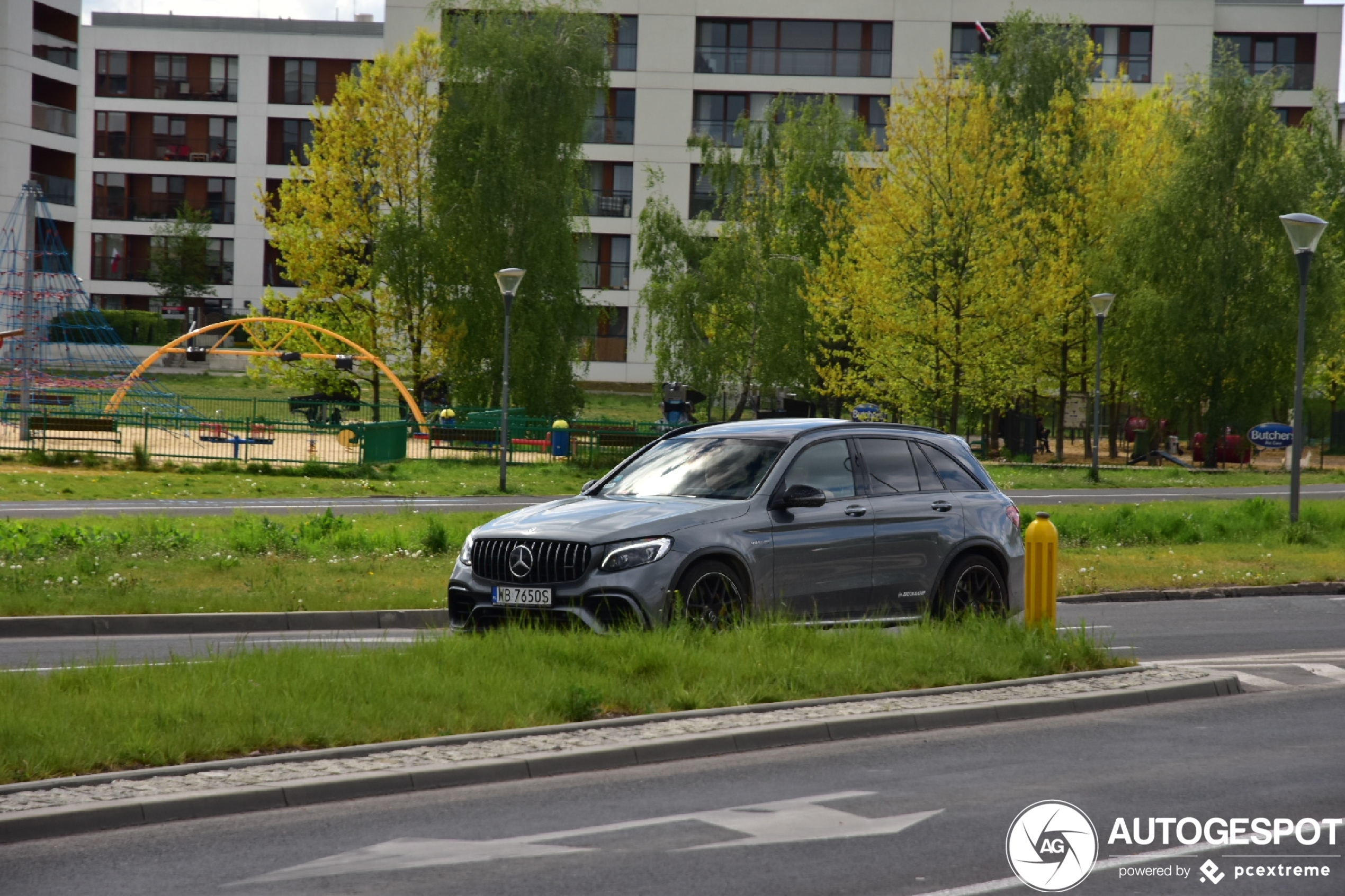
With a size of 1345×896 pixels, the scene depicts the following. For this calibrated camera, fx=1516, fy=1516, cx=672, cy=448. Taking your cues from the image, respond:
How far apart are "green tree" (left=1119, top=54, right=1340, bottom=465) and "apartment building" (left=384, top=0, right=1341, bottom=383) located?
2217cm

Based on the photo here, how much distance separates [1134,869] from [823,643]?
4.28 m

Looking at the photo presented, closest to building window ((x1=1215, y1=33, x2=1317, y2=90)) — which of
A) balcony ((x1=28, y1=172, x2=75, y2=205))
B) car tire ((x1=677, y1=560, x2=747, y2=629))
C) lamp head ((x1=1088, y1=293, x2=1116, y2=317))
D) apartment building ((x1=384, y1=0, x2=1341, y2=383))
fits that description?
apartment building ((x1=384, y1=0, x2=1341, y2=383))

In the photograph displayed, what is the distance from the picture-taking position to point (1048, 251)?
159ft

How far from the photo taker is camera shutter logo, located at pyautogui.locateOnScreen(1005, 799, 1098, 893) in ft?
18.9

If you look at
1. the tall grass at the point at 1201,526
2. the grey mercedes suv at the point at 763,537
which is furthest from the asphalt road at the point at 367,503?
the grey mercedes suv at the point at 763,537

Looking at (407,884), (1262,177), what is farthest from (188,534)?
(1262,177)

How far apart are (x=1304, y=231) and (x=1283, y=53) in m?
56.6

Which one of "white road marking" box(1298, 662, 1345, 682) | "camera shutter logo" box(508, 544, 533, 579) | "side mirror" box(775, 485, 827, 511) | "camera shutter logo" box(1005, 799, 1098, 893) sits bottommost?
"white road marking" box(1298, 662, 1345, 682)

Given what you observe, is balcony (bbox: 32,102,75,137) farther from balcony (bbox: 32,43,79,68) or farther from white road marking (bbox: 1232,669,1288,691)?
white road marking (bbox: 1232,669,1288,691)

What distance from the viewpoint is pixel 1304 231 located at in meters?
21.5

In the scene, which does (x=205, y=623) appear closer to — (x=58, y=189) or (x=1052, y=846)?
A: (x=1052, y=846)

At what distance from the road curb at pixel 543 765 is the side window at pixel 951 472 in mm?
2585

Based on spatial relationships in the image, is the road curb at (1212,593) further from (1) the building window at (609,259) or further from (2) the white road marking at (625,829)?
(1) the building window at (609,259)

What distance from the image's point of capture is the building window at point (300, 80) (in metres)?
80.5
